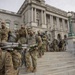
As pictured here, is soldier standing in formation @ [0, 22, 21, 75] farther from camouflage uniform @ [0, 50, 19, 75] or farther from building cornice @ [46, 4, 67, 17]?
building cornice @ [46, 4, 67, 17]

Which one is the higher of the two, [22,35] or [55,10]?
[55,10]

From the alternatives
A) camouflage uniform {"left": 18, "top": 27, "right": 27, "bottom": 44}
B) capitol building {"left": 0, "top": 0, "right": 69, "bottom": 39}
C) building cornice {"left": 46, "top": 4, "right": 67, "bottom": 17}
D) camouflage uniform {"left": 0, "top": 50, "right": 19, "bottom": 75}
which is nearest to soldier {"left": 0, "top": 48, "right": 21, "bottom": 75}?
camouflage uniform {"left": 0, "top": 50, "right": 19, "bottom": 75}

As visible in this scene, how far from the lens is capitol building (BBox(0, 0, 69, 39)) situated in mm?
33688

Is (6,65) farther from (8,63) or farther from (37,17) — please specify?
(37,17)

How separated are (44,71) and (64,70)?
4.24 ft

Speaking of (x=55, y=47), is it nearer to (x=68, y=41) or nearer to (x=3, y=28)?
(x=68, y=41)

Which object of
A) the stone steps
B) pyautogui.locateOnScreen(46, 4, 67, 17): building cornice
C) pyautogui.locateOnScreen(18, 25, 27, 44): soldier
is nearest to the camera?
the stone steps

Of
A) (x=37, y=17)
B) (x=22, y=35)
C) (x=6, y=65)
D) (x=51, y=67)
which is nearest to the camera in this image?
(x=6, y=65)

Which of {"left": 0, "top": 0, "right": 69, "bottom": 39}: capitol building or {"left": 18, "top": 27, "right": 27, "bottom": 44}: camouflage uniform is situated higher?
{"left": 0, "top": 0, "right": 69, "bottom": 39}: capitol building

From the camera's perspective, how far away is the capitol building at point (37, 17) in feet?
111

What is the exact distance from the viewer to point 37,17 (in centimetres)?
3588

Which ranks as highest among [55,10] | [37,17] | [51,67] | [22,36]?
[55,10]

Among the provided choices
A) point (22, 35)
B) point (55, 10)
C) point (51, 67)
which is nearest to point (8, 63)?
point (51, 67)

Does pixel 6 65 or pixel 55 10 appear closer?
pixel 6 65
